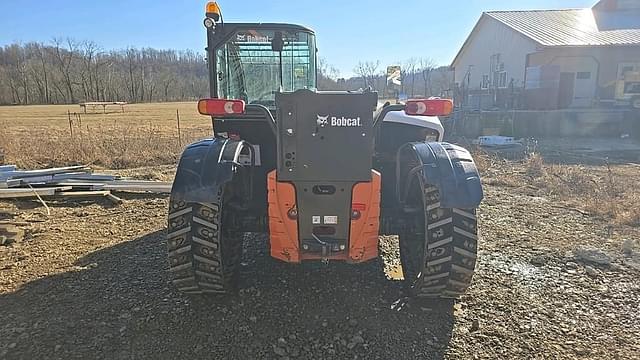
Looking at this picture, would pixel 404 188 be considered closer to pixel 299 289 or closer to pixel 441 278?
pixel 441 278

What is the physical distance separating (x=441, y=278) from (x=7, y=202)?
6969mm

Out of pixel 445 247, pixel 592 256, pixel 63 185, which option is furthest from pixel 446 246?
pixel 63 185

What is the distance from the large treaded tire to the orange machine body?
15.3 inches

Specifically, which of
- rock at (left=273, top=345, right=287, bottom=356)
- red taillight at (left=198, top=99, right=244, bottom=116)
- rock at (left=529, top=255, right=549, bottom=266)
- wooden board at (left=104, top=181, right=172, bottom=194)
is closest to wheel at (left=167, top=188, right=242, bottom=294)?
red taillight at (left=198, top=99, right=244, bottom=116)

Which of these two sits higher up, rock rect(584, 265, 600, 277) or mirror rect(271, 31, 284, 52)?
mirror rect(271, 31, 284, 52)

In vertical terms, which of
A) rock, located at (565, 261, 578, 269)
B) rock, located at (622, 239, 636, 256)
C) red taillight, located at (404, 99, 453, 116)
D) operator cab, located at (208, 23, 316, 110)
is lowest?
rock, located at (565, 261, 578, 269)

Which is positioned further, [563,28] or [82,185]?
[563,28]

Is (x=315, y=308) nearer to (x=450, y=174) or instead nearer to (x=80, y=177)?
(x=450, y=174)

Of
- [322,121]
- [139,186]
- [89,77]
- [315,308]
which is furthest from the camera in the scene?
[89,77]

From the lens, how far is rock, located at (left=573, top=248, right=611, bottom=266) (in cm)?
476

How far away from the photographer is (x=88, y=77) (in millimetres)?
79562

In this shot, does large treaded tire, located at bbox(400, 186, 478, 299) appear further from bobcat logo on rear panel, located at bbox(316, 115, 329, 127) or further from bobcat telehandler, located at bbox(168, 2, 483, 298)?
bobcat logo on rear panel, located at bbox(316, 115, 329, 127)

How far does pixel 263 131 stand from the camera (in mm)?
4578

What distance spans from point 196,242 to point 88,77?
289 feet
